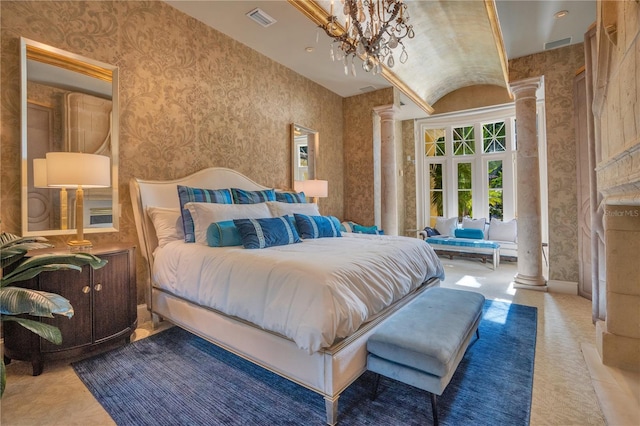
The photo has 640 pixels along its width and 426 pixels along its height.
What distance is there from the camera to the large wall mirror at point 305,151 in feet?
15.7

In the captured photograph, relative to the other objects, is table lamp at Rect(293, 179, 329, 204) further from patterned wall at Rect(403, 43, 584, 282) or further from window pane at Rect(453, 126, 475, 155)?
window pane at Rect(453, 126, 475, 155)

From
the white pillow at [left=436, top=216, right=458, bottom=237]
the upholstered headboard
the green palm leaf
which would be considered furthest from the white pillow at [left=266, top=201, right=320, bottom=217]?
the white pillow at [left=436, top=216, right=458, bottom=237]

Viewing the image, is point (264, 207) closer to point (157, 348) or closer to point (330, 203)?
point (157, 348)

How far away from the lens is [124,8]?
2691 mm

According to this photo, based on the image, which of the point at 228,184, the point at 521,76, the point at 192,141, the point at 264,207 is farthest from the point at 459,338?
the point at 521,76

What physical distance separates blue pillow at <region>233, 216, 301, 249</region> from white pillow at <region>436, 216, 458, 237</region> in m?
4.50

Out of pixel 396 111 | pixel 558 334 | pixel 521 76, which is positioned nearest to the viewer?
pixel 558 334

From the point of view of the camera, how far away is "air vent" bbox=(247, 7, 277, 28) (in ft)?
10.1

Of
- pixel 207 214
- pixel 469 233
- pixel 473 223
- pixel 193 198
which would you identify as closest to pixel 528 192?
pixel 469 233

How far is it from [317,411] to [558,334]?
7.45 feet

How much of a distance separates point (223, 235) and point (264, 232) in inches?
12.9

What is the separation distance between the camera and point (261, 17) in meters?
3.19

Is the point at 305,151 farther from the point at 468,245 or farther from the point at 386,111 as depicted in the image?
the point at 468,245

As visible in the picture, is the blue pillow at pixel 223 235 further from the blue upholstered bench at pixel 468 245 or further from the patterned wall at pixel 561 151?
the blue upholstered bench at pixel 468 245
